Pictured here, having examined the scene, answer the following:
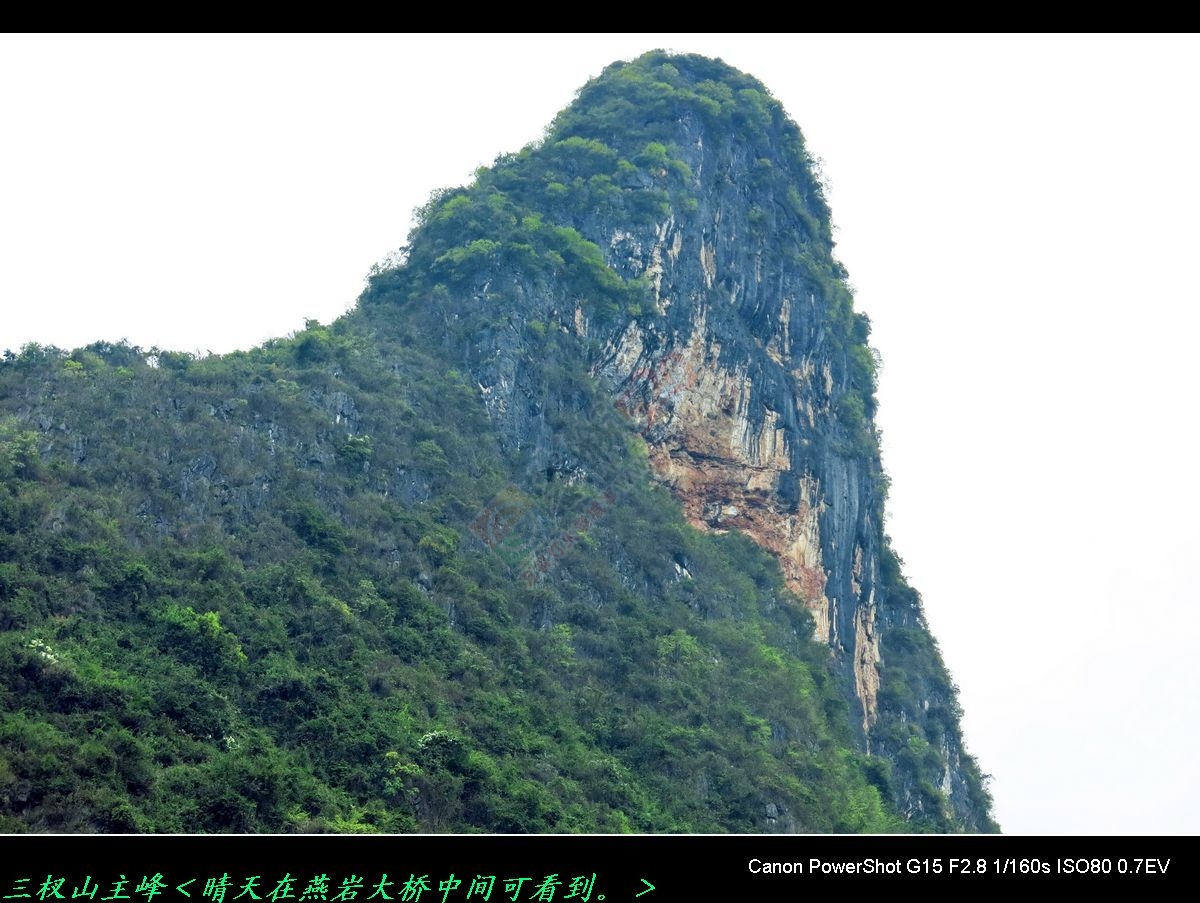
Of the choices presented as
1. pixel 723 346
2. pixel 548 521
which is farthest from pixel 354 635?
pixel 723 346

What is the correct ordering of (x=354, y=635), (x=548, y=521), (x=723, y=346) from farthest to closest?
(x=723, y=346) < (x=548, y=521) < (x=354, y=635)

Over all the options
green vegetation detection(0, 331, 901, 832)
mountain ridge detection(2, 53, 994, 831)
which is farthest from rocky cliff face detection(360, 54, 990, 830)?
green vegetation detection(0, 331, 901, 832)

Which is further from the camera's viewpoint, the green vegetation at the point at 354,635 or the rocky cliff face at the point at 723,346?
the rocky cliff face at the point at 723,346

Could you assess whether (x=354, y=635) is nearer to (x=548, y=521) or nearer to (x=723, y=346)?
(x=548, y=521)

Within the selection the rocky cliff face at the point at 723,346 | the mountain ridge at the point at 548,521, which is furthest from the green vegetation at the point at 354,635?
the rocky cliff face at the point at 723,346

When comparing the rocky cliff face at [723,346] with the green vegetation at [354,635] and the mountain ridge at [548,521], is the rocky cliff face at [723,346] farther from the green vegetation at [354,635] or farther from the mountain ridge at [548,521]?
the green vegetation at [354,635]

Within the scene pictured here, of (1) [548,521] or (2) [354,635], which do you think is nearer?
(2) [354,635]

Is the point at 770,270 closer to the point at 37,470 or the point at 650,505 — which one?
the point at 650,505

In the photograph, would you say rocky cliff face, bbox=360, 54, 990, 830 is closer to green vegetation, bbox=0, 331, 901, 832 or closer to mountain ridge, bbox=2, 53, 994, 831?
mountain ridge, bbox=2, 53, 994, 831

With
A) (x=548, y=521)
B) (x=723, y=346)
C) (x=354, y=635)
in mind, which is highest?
(x=723, y=346)

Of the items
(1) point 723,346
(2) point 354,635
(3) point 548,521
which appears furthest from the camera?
(1) point 723,346
